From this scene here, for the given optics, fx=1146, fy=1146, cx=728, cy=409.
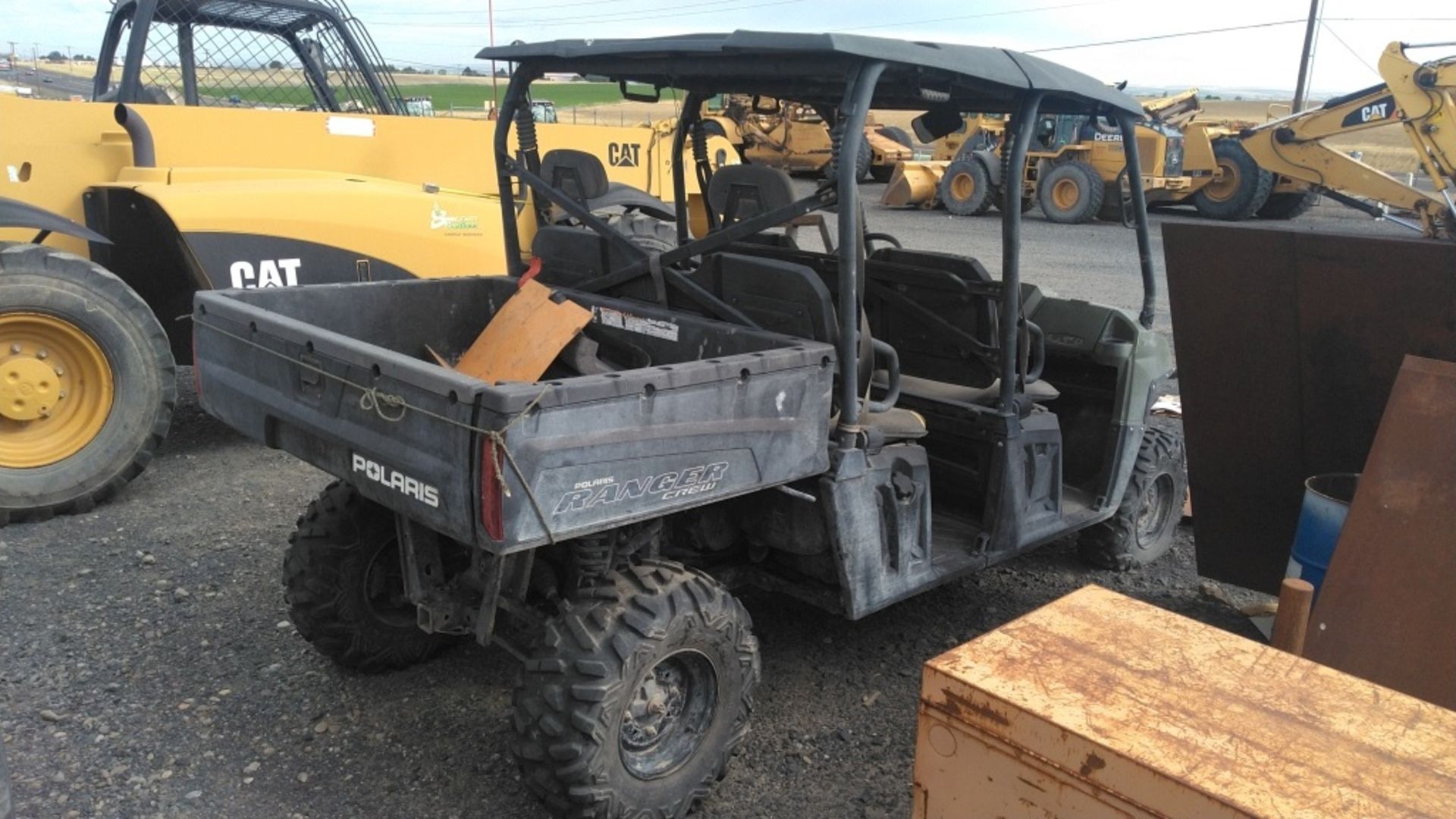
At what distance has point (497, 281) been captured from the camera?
13.6 ft

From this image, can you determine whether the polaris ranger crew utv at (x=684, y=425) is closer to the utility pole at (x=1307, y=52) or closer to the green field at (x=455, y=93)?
the green field at (x=455, y=93)

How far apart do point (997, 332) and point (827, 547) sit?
1203 millimetres

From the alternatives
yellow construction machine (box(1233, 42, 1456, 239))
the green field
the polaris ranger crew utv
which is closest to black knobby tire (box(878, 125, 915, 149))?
the green field

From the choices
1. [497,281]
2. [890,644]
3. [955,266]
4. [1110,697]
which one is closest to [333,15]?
[497,281]

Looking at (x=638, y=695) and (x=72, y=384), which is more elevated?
(x=72, y=384)

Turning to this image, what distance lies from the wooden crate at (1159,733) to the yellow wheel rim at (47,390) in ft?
14.3

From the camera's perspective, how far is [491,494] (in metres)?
2.43

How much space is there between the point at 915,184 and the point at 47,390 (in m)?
17.4

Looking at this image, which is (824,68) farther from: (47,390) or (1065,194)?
(1065,194)

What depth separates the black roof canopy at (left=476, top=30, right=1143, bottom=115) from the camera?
307cm

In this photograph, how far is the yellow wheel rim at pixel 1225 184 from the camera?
18866mm

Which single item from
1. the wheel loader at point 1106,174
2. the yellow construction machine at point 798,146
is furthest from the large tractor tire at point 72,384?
the yellow construction machine at point 798,146

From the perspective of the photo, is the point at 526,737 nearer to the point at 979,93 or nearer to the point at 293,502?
the point at 979,93

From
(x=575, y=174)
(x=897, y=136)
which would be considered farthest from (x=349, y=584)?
(x=897, y=136)
